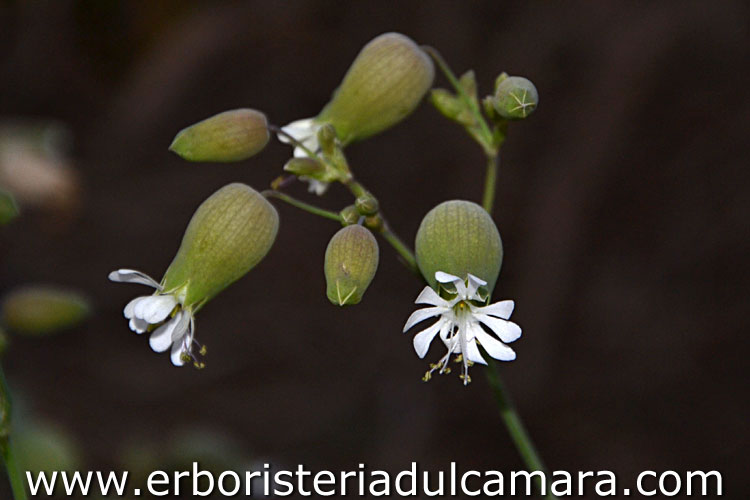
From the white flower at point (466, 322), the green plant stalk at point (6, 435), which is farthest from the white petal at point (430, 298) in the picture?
the green plant stalk at point (6, 435)

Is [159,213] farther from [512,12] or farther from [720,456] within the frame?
[720,456]

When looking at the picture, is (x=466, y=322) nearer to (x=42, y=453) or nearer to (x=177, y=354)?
(x=177, y=354)

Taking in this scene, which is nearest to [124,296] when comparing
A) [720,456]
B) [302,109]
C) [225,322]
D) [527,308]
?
[225,322]

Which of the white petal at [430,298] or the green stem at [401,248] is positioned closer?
the white petal at [430,298]

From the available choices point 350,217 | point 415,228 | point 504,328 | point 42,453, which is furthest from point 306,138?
point 415,228

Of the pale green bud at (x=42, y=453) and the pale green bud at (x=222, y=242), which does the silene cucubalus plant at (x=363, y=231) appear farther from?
the pale green bud at (x=42, y=453)

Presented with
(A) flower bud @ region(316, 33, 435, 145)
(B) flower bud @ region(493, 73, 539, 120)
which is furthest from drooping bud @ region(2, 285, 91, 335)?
(B) flower bud @ region(493, 73, 539, 120)
